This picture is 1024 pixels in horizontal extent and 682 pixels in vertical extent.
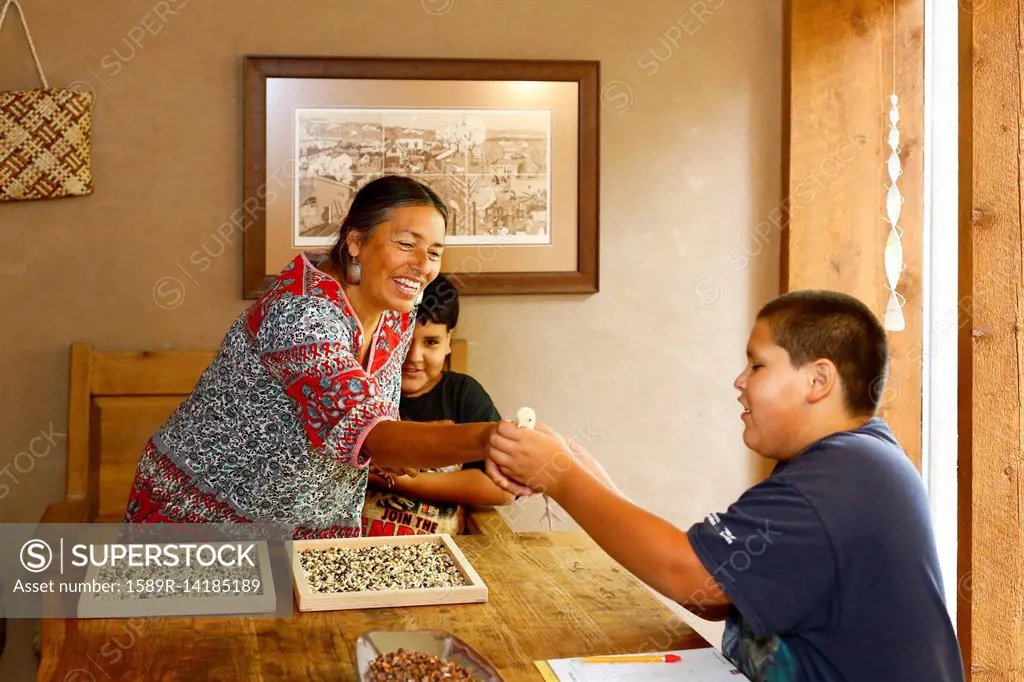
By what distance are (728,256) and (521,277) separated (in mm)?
730

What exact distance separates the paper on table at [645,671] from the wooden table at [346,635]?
4 cm

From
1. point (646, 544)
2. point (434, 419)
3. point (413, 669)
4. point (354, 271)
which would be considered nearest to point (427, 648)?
point (413, 669)

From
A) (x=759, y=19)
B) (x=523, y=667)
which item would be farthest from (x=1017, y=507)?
(x=759, y=19)

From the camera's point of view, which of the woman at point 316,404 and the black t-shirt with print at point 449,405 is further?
the black t-shirt with print at point 449,405

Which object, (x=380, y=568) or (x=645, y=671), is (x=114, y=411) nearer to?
(x=380, y=568)

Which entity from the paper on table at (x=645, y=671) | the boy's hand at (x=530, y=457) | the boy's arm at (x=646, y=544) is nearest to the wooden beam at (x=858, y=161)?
the boy's hand at (x=530, y=457)

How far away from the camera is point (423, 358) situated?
2.73 metres

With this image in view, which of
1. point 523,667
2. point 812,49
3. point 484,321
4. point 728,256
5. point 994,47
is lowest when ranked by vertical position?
point 523,667

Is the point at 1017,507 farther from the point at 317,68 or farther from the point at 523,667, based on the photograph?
the point at 317,68

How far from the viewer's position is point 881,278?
343 centimetres

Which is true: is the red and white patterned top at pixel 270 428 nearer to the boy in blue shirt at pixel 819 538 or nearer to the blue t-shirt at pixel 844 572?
the boy in blue shirt at pixel 819 538

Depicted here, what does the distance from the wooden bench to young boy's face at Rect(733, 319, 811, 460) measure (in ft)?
6.43

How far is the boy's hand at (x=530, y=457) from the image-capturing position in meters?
1.72

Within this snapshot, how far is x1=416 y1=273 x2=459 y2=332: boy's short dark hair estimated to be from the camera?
270 cm
